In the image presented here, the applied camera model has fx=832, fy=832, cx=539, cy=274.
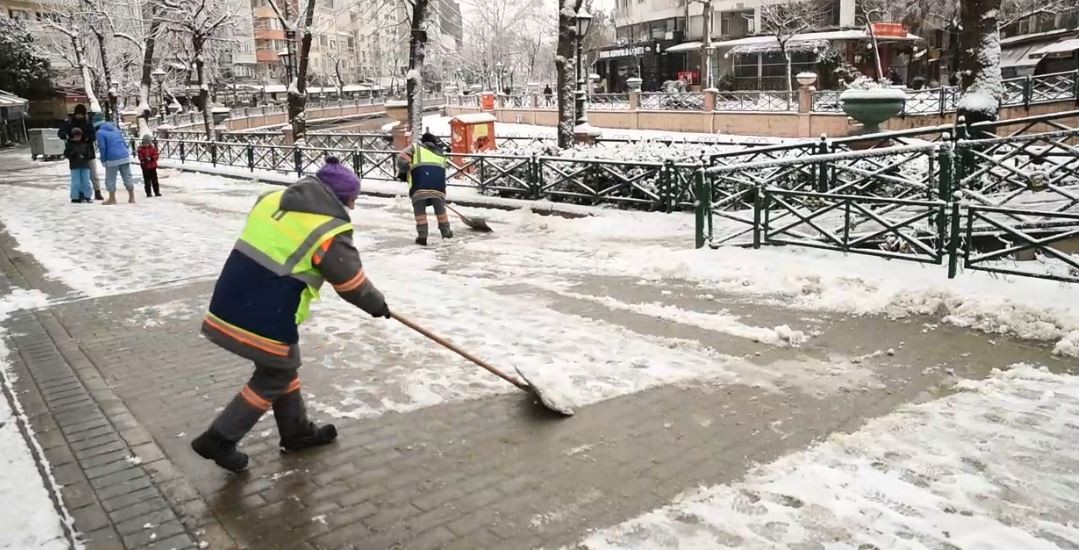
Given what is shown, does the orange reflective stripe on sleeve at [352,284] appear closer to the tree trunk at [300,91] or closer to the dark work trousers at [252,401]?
the dark work trousers at [252,401]

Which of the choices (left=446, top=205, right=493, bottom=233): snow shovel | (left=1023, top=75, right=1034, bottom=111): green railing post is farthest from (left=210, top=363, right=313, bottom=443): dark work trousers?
(left=1023, top=75, right=1034, bottom=111): green railing post

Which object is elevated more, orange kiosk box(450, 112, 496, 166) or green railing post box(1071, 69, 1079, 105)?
green railing post box(1071, 69, 1079, 105)

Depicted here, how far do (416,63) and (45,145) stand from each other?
722 inches

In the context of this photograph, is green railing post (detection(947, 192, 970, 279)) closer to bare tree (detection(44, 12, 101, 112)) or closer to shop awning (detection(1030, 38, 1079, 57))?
shop awning (detection(1030, 38, 1079, 57))

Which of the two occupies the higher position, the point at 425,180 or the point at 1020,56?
the point at 1020,56

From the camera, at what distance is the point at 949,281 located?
24.0ft

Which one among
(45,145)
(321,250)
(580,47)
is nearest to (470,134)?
(580,47)

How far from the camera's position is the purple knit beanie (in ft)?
13.8

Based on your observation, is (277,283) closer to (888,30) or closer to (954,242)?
(954,242)

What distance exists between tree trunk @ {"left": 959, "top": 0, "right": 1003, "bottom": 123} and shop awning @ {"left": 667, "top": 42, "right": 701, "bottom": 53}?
37921 mm

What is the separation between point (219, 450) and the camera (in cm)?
430

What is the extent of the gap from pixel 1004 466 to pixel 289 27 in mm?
24910

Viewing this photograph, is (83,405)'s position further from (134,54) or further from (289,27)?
(134,54)

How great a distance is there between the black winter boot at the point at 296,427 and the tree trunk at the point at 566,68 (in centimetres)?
1266
